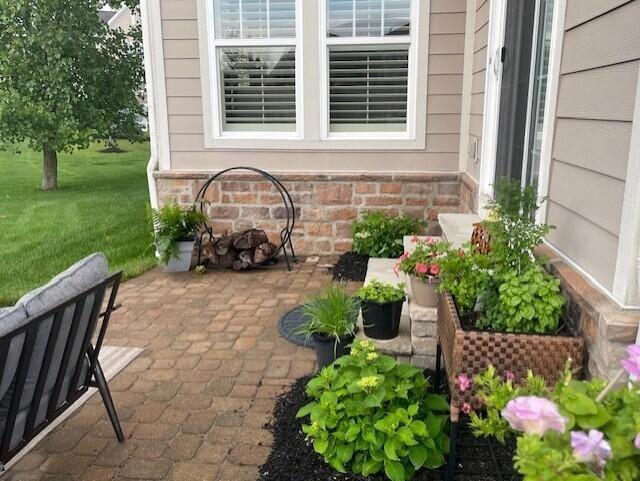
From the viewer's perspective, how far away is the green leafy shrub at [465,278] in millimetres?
2242

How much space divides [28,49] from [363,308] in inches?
341

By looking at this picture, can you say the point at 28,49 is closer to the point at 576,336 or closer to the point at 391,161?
the point at 391,161

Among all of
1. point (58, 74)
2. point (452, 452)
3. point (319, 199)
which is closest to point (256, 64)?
point (319, 199)

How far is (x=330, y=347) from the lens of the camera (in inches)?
106

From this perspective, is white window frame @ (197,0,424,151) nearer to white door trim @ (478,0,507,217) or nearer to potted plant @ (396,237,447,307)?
white door trim @ (478,0,507,217)

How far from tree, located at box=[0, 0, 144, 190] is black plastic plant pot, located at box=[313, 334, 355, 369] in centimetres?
799

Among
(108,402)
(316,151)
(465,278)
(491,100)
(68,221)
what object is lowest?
(68,221)

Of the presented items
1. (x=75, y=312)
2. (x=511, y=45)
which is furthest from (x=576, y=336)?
(x=511, y=45)

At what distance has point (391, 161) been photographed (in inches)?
201

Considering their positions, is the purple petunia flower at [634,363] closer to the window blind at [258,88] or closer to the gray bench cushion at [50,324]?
the gray bench cushion at [50,324]

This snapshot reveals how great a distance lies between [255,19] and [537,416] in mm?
4786

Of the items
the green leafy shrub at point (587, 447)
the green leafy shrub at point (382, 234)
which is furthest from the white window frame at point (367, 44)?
the green leafy shrub at point (587, 447)

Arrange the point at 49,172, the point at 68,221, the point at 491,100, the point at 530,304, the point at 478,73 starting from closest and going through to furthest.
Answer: the point at 530,304, the point at 491,100, the point at 478,73, the point at 68,221, the point at 49,172

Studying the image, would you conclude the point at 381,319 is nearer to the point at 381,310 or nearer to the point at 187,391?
the point at 381,310
